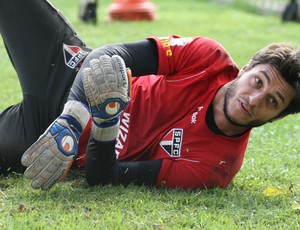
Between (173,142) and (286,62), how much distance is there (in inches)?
26.4

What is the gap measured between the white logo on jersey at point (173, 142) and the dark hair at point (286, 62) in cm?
48

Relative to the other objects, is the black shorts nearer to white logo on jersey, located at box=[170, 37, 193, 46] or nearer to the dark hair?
white logo on jersey, located at box=[170, 37, 193, 46]

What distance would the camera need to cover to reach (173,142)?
3232 mm

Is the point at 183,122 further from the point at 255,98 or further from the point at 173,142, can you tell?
the point at 255,98

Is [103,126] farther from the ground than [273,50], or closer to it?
closer to it

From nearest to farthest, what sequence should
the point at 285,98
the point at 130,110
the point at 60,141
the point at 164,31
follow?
the point at 60,141 → the point at 285,98 → the point at 130,110 → the point at 164,31

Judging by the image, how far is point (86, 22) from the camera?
1048 centimetres

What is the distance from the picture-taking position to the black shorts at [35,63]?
11.2ft

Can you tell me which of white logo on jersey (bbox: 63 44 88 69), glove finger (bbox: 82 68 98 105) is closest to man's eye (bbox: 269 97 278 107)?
glove finger (bbox: 82 68 98 105)

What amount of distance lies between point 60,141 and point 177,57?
2.75ft

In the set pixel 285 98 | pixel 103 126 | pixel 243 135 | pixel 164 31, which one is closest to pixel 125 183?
pixel 103 126

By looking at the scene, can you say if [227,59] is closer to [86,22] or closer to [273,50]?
[273,50]

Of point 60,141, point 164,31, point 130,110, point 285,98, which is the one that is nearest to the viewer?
point 60,141

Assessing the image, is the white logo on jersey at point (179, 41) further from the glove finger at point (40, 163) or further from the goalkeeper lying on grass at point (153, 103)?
the glove finger at point (40, 163)
